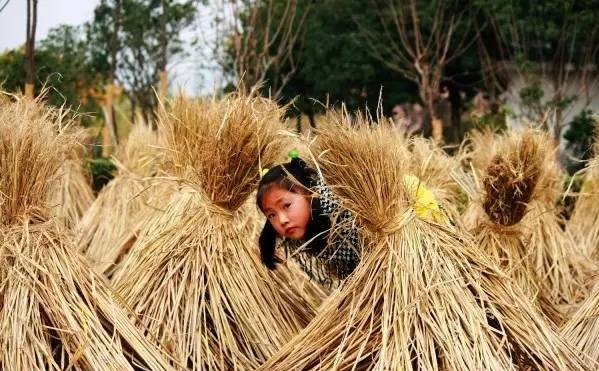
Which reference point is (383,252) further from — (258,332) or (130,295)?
(130,295)

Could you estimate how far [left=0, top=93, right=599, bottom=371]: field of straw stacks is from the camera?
2676 millimetres

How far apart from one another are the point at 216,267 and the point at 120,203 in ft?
→ 8.35

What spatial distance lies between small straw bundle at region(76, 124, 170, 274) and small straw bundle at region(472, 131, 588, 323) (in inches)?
78.1

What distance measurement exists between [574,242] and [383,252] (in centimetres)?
259

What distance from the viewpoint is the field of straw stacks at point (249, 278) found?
2.68 meters

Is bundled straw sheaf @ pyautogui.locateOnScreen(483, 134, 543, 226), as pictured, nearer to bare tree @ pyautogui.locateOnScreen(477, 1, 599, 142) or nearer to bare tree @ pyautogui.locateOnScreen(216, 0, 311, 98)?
bare tree @ pyautogui.locateOnScreen(216, 0, 311, 98)

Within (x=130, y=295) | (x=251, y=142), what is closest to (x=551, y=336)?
(x=251, y=142)

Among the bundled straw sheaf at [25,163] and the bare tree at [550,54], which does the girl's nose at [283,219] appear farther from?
the bare tree at [550,54]

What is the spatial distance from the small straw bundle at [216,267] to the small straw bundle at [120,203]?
1.75 metres

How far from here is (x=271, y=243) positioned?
132 inches

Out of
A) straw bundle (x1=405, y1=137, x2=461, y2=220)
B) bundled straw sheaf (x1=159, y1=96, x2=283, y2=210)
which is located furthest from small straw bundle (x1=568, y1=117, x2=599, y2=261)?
bundled straw sheaf (x1=159, y1=96, x2=283, y2=210)

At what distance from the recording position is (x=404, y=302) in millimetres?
2688

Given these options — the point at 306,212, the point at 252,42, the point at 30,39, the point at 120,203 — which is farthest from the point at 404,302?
the point at 252,42

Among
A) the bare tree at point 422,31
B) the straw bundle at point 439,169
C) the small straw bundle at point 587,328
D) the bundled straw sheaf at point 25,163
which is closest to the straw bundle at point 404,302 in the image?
the small straw bundle at point 587,328
